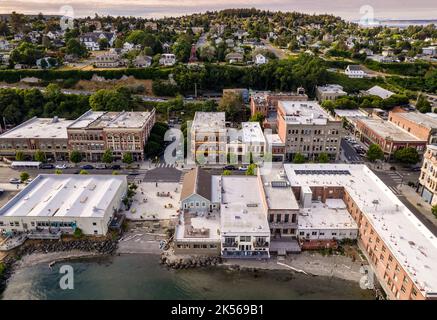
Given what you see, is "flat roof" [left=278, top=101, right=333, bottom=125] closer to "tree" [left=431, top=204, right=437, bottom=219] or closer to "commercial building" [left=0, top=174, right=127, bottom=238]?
"tree" [left=431, top=204, right=437, bottom=219]

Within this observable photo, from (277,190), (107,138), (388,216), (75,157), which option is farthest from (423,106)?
(75,157)

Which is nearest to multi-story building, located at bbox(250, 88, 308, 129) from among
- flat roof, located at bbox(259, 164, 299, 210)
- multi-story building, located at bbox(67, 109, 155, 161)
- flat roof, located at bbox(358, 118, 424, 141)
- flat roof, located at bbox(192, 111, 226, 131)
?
flat roof, located at bbox(192, 111, 226, 131)

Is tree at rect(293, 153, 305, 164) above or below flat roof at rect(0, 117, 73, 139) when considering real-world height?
below

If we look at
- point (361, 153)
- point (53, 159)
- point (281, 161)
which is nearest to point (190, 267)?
point (281, 161)

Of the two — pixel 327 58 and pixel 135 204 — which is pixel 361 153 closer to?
pixel 135 204

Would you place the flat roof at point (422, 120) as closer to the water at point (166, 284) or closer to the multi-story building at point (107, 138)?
the water at point (166, 284)

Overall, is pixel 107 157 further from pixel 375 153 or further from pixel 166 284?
pixel 375 153
